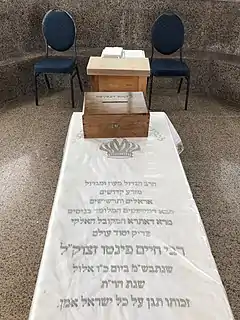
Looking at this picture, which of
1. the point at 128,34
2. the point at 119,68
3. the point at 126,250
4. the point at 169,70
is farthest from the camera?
the point at 128,34

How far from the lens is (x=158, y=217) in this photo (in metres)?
1.41

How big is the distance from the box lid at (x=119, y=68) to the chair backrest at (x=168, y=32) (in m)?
0.88

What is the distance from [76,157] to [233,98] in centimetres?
277

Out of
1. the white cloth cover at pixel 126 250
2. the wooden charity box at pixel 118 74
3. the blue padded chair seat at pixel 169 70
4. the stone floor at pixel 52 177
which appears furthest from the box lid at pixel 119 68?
the white cloth cover at pixel 126 250

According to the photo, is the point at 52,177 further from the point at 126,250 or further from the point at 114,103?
the point at 126,250

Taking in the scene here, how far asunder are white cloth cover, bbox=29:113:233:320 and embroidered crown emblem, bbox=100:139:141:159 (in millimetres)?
45

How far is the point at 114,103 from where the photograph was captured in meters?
2.15

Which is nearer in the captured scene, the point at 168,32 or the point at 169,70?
the point at 169,70

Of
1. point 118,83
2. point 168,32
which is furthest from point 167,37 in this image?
point 118,83

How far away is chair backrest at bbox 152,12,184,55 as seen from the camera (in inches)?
148

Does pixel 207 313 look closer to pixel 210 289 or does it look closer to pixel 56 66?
pixel 210 289

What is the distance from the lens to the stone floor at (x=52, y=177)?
A: 1864 mm

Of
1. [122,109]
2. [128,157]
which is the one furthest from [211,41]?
[128,157]

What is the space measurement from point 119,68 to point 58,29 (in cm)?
126
